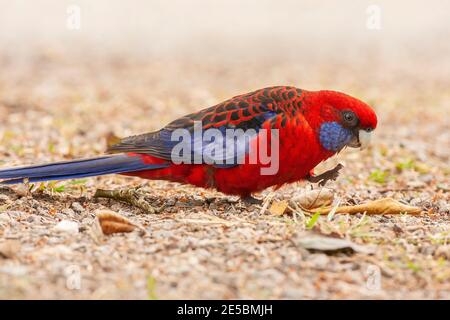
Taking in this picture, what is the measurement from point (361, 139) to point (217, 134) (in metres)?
0.98

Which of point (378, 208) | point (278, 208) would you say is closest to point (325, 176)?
point (378, 208)

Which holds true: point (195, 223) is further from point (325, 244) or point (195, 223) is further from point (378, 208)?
point (378, 208)

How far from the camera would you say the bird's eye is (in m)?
4.83

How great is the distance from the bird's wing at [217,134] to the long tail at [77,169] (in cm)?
9

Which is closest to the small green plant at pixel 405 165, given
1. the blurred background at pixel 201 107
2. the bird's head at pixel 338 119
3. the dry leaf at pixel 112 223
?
the blurred background at pixel 201 107

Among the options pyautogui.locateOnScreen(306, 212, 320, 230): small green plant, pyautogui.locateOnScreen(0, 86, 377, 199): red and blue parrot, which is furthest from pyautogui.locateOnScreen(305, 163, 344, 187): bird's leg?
pyautogui.locateOnScreen(306, 212, 320, 230): small green plant

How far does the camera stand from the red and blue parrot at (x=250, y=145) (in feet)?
15.4

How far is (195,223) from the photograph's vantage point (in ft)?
13.8

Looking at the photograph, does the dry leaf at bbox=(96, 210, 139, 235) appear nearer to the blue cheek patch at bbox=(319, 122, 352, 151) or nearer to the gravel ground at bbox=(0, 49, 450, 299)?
the gravel ground at bbox=(0, 49, 450, 299)

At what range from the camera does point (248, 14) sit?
1620 centimetres

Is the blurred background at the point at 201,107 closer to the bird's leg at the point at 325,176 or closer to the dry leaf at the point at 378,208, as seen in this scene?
the dry leaf at the point at 378,208
